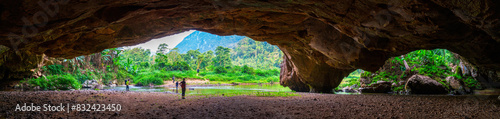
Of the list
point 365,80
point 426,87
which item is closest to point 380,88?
point 426,87

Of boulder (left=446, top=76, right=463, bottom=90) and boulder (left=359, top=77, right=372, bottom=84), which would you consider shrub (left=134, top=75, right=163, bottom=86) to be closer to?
boulder (left=359, top=77, right=372, bottom=84)

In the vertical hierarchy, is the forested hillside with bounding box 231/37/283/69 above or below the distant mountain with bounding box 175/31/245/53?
below

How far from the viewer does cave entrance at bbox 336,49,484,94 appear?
38.1ft

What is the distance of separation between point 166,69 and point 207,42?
116m

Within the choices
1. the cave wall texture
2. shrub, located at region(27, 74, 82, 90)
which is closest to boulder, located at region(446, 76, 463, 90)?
the cave wall texture

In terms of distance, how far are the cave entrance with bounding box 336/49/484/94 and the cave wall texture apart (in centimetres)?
125

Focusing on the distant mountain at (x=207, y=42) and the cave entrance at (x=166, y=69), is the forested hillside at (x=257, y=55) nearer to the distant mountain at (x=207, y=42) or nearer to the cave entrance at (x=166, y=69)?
the cave entrance at (x=166, y=69)

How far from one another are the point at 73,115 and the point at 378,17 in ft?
22.3

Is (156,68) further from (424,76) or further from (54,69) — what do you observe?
(424,76)

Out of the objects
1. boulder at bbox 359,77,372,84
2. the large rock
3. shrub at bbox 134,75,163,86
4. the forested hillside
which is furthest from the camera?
the forested hillside

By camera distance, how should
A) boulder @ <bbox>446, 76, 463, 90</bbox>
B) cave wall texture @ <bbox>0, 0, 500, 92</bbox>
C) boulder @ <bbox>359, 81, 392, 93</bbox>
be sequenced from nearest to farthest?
cave wall texture @ <bbox>0, 0, 500, 92</bbox> < boulder @ <bbox>446, 76, 463, 90</bbox> < boulder @ <bbox>359, 81, 392, 93</bbox>

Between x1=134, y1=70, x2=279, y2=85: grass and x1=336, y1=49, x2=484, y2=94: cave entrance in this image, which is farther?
x1=134, y1=70, x2=279, y2=85: grass

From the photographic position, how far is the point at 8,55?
32.2 ft

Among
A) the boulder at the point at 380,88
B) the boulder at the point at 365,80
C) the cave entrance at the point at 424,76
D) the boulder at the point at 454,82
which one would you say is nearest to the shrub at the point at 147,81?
the cave entrance at the point at 424,76
